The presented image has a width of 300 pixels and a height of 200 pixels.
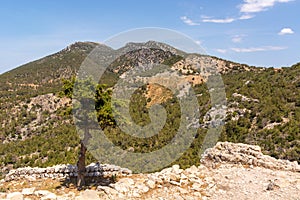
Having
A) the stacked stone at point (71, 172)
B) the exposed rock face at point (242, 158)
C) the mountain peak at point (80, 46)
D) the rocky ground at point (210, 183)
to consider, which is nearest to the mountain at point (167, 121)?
the stacked stone at point (71, 172)

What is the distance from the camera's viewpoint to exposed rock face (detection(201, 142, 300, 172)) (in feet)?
40.2

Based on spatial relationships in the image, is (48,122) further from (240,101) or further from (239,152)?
(239,152)

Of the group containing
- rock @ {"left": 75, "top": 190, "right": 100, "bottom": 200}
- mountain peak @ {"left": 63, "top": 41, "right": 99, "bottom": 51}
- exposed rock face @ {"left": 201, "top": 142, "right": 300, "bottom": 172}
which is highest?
mountain peak @ {"left": 63, "top": 41, "right": 99, "bottom": 51}

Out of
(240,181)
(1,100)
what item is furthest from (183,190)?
(1,100)

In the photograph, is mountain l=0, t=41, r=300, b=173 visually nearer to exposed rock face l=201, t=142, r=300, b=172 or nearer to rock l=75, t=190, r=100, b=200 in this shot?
rock l=75, t=190, r=100, b=200

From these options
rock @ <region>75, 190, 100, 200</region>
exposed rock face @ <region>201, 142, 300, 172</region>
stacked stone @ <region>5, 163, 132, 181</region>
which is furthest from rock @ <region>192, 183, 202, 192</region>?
stacked stone @ <region>5, 163, 132, 181</region>

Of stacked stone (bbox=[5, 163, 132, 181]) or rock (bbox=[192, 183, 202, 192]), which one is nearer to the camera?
rock (bbox=[192, 183, 202, 192])

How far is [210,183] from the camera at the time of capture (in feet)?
36.4

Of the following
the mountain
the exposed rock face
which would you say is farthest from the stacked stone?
the exposed rock face

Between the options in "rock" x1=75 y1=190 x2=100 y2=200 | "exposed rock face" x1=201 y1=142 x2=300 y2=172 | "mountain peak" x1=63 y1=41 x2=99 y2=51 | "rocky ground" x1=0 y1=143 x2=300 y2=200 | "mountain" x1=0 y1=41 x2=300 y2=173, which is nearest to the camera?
"rock" x1=75 y1=190 x2=100 y2=200

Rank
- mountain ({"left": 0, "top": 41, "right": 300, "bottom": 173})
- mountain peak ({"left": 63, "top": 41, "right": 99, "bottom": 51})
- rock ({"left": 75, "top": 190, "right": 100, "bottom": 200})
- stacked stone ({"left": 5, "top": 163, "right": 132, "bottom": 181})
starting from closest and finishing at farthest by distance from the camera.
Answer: rock ({"left": 75, "top": 190, "right": 100, "bottom": 200}) < stacked stone ({"left": 5, "top": 163, "right": 132, "bottom": 181}) < mountain ({"left": 0, "top": 41, "right": 300, "bottom": 173}) < mountain peak ({"left": 63, "top": 41, "right": 99, "bottom": 51})

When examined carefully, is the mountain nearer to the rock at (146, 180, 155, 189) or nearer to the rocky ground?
the rock at (146, 180, 155, 189)

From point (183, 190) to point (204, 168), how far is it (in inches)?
116

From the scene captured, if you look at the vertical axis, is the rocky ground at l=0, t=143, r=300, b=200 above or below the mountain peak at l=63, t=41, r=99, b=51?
below
